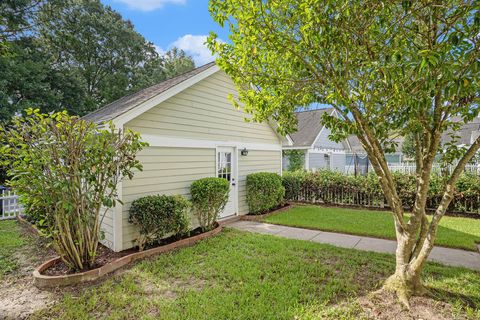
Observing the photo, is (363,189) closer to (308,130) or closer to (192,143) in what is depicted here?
(192,143)

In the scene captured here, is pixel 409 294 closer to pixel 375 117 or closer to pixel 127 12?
pixel 375 117

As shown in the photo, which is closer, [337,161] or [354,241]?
[354,241]

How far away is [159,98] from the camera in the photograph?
5809mm

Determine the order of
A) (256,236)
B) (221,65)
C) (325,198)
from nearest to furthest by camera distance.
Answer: (221,65) → (256,236) → (325,198)

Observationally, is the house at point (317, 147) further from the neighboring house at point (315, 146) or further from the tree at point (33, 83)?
the tree at point (33, 83)

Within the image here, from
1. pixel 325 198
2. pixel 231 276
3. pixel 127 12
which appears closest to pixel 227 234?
pixel 231 276

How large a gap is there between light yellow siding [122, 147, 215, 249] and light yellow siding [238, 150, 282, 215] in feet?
4.71

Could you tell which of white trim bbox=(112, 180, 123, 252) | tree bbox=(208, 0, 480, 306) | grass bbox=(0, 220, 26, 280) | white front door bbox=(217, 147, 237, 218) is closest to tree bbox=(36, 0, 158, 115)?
grass bbox=(0, 220, 26, 280)

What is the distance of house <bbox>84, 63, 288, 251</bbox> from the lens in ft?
17.7

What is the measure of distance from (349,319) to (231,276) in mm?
1786

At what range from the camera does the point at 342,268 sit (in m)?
4.30

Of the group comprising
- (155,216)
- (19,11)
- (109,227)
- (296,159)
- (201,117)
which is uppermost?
(19,11)

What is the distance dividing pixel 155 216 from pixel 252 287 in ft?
8.25

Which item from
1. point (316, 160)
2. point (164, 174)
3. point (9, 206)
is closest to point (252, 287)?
point (164, 174)
